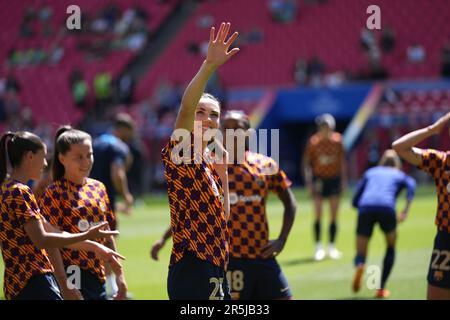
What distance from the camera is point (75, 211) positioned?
252 inches

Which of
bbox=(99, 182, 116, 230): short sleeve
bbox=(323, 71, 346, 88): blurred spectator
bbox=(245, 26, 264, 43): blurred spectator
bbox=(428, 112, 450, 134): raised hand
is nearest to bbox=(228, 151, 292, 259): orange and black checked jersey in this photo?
bbox=(99, 182, 116, 230): short sleeve

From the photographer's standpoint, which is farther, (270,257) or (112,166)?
(112,166)

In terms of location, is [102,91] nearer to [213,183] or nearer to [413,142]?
[413,142]

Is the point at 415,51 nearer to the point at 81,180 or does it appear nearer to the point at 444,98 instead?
the point at 444,98

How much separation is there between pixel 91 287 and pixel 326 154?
9425 millimetres

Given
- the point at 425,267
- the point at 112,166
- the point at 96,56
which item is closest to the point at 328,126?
the point at 425,267

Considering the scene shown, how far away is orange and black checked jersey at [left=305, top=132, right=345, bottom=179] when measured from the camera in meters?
15.4

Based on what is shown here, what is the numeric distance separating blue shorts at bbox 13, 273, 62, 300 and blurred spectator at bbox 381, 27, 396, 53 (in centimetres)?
2427

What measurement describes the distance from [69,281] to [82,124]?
25029 millimetres

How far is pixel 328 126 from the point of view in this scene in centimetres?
1516

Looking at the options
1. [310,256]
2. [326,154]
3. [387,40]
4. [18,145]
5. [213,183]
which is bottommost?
[310,256]

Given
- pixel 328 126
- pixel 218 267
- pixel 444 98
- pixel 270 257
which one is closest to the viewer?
pixel 218 267

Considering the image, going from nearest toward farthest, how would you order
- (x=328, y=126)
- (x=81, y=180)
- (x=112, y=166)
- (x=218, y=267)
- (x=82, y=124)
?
1. (x=218, y=267)
2. (x=81, y=180)
3. (x=112, y=166)
4. (x=328, y=126)
5. (x=82, y=124)

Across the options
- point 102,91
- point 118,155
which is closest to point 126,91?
point 102,91
